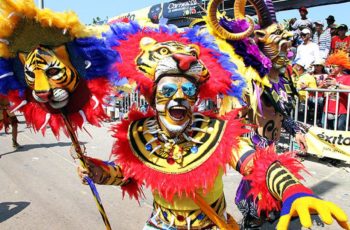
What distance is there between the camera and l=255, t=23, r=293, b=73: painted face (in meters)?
2.57

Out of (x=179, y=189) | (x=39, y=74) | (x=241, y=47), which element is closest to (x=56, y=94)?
(x=39, y=74)

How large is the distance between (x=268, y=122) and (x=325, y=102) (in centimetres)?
288

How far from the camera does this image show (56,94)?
159 cm

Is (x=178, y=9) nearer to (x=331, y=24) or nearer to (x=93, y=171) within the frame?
(x=331, y=24)

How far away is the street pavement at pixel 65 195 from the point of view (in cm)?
321

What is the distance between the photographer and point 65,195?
382cm

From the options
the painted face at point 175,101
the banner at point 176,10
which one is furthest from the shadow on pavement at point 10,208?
the banner at point 176,10

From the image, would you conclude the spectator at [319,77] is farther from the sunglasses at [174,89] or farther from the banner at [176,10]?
the sunglasses at [174,89]

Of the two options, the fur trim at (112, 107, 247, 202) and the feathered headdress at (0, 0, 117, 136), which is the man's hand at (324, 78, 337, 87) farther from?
the feathered headdress at (0, 0, 117, 136)

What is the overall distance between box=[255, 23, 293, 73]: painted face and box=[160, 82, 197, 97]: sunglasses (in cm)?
116

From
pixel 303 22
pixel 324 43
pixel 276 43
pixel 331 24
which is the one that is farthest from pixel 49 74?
pixel 331 24

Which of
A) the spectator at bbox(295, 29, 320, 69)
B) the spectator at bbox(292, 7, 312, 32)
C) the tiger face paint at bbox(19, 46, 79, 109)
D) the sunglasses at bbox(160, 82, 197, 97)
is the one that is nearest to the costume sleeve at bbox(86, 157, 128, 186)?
the tiger face paint at bbox(19, 46, 79, 109)

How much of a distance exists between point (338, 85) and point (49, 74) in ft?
14.8

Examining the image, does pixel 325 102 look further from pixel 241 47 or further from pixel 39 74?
pixel 39 74
